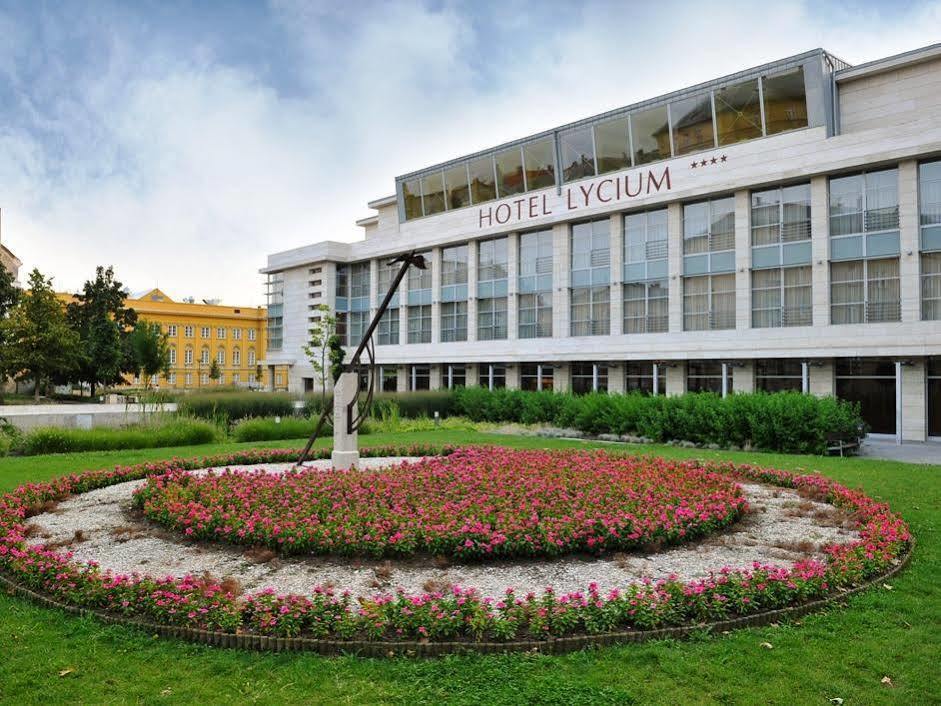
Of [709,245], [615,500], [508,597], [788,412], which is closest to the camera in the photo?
[508,597]

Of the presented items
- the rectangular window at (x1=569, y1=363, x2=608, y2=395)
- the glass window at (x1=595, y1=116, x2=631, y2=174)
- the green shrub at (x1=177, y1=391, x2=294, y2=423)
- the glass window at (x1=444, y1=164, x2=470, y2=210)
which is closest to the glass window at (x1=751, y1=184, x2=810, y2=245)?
the glass window at (x1=595, y1=116, x2=631, y2=174)

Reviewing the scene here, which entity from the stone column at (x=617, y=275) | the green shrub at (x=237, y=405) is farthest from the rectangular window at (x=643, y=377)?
the green shrub at (x=237, y=405)

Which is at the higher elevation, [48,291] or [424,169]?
[424,169]

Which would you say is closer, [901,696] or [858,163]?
[901,696]

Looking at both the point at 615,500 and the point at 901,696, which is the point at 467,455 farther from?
the point at 901,696

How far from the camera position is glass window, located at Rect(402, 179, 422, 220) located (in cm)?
4466

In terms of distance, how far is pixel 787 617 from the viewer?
6.19m

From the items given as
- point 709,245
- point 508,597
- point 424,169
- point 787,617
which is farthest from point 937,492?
point 424,169

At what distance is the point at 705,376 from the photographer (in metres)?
31.6

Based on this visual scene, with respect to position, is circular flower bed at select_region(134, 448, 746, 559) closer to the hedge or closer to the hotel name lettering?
the hedge

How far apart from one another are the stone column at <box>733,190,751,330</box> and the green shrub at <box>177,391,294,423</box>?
1907cm

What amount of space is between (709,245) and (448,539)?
26874 mm

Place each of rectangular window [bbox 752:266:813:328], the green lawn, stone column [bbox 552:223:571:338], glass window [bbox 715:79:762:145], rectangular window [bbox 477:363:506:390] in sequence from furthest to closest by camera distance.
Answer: rectangular window [bbox 477:363:506:390]
stone column [bbox 552:223:571:338]
glass window [bbox 715:79:762:145]
rectangular window [bbox 752:266:813:328]
the green lawn

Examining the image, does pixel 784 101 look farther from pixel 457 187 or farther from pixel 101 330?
pixel 101 330
